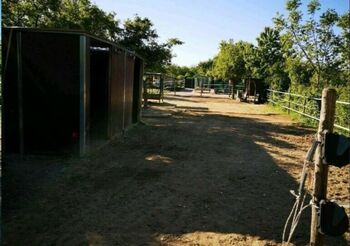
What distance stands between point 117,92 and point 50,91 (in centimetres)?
279

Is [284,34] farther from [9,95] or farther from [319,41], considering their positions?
[9,95]

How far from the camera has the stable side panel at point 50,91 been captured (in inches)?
287

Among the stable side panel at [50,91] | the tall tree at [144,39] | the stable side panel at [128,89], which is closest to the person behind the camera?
the stable side panel at [50,91]

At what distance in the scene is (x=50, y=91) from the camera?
7.43 m

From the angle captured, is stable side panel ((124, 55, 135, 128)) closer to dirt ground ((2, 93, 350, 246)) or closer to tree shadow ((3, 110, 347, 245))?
dirt ground ((2, 93, 350, 246))

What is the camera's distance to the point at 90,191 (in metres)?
5.50

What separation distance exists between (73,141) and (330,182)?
4.83 metres

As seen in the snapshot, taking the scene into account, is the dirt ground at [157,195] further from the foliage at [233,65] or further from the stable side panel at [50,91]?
the foliage at [233,65]

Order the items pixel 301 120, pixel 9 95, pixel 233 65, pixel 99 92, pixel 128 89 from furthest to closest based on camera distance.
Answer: pixel 233 65, pixel 301 120, pixel 128 89, pixel 99 92, pixel 9 95

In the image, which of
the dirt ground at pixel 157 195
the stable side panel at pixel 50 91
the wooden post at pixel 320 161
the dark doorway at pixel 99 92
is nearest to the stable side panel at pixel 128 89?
the dark doorway at pixel 99 92

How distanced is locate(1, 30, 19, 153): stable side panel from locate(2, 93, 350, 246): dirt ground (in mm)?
411

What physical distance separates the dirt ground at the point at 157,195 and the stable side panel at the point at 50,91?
1.65ft

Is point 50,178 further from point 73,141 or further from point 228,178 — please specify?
point 228,178

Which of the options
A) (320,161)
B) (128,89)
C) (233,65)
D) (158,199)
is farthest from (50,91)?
(233,65)
